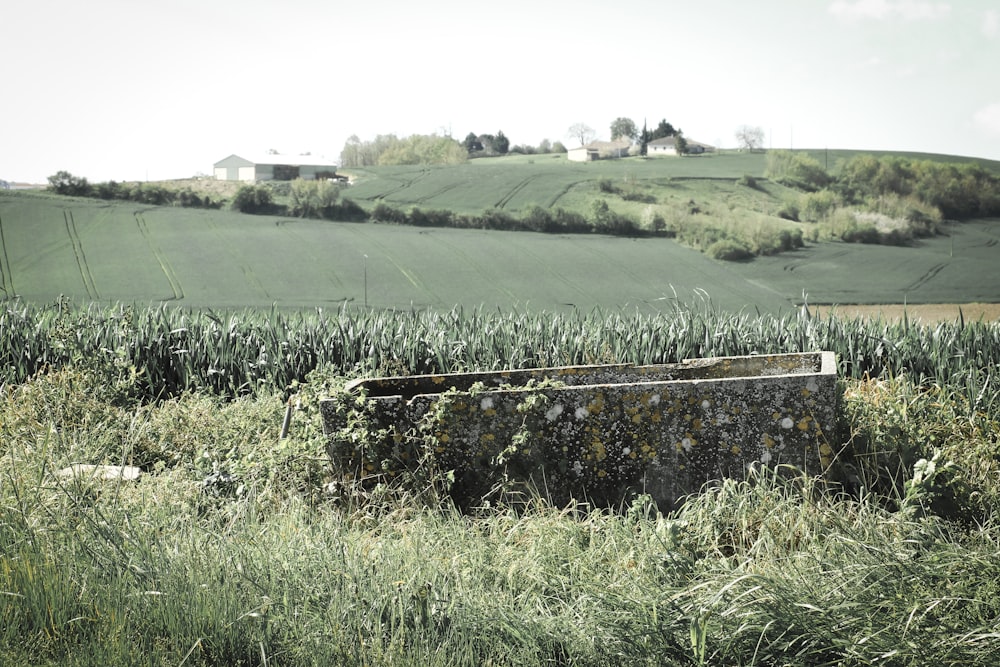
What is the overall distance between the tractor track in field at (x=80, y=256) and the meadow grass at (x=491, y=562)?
5.21m

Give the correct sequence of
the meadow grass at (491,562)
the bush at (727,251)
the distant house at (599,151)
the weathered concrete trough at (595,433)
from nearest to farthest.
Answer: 1. the meadow grass at (491,562)
2. the weathered concrete trough at (595,433)
3. the bush at (727,251)
4. the distant house at (599,151)

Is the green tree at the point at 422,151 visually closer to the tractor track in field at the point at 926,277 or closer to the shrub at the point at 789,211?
the shrub at the point at 789,211

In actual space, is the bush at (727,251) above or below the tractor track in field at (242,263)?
above

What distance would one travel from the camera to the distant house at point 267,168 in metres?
11.1

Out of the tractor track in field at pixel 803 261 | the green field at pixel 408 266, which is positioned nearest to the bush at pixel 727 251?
the green field at pixel 408 266

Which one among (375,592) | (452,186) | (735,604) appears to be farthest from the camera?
(452,186)

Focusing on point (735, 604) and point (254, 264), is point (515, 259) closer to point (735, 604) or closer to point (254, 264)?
point (254, 264)

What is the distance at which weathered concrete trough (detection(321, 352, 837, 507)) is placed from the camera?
350 cm

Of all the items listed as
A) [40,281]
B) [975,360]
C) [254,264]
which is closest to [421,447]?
[975,360]

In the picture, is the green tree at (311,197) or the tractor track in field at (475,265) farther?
the green tree at (311,197)

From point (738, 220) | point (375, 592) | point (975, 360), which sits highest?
point (738, 220)

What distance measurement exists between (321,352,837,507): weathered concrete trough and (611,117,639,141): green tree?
893 cm

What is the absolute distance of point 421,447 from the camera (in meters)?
3.62

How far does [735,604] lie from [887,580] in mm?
490
